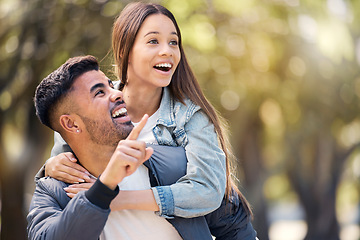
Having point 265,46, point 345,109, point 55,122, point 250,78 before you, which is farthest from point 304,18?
point 55,122

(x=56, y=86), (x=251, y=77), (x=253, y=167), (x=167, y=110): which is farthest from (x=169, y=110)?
(x=253, y=167)

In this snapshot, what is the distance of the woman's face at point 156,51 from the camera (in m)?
3.36

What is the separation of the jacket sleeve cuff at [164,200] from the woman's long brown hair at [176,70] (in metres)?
0.55

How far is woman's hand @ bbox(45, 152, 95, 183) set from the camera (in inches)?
119

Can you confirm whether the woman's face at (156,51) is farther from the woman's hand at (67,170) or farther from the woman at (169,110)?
A: the woman's hand at (67,170)

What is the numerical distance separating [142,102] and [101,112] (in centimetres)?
53

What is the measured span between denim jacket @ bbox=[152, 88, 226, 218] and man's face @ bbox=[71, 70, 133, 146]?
1.09ft

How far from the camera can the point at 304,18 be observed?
9.38 metres

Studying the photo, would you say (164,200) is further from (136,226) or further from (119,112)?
(119,112)

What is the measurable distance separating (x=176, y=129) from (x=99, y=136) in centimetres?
49

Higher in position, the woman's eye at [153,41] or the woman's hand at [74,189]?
the woman's eye at [153,41]

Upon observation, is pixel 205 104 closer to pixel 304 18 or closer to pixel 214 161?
pixel 214 161

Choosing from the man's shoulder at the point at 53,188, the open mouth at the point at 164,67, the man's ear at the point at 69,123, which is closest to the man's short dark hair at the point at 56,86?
the man's ear at the point at 69,123

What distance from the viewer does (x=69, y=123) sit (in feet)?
10.1
